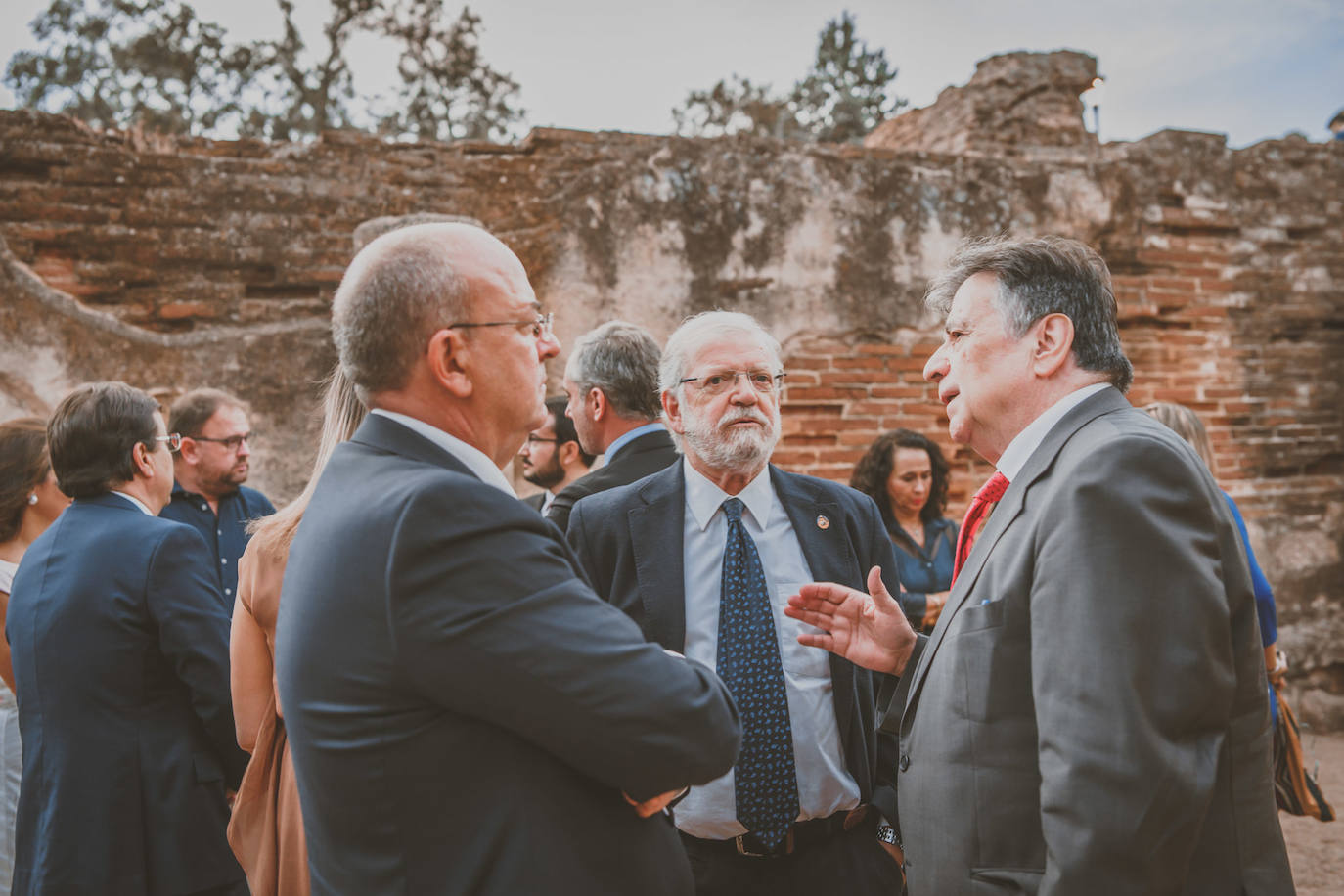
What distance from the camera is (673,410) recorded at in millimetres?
2547

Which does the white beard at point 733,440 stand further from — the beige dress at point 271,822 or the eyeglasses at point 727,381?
the beige dress at point 271,822

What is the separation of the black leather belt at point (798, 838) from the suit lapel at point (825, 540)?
209 mm

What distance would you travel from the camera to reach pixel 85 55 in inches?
549

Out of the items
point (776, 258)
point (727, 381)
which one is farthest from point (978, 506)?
point (776, 258)

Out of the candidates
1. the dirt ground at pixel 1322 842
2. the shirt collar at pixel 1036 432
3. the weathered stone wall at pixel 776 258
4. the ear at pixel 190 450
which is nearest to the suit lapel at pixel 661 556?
the shirt collar at pixel 1036 432

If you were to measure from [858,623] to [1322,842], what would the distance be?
4063 mm

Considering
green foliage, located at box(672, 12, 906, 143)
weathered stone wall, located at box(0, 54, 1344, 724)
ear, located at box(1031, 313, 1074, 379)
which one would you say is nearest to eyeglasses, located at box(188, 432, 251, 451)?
weathered stone wall, located at box(0, 54, 1344, 724)

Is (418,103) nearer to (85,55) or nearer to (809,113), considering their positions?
(85,55)

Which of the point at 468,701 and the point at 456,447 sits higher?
the point at 456,447

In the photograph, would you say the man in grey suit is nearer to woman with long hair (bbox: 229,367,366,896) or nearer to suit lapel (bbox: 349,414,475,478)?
suit lapel (bbox: 349,414,475,478)

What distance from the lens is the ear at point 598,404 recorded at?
2988 millimetres

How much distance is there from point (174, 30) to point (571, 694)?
16226 mm

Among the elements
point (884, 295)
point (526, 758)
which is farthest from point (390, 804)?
point (884, 295)

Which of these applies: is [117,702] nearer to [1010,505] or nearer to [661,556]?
[661,556]
